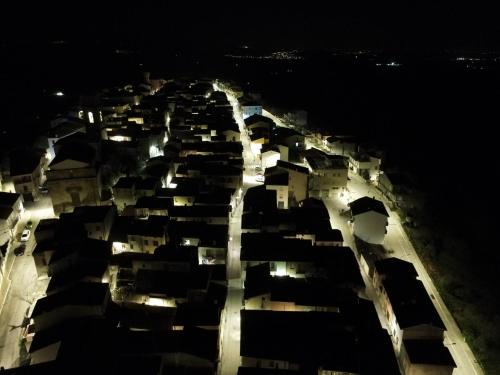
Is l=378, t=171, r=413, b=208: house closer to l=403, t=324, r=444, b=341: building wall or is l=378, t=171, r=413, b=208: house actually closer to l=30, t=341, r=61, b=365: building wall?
l=403, t=324, r=444, b=341: building wall

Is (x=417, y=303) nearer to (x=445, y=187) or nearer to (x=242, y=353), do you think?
(x=242, y=353)

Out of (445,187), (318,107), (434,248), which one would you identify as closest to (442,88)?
(318,107)

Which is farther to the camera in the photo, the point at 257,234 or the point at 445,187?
the point at 445,187

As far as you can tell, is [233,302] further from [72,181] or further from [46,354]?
[72,181]

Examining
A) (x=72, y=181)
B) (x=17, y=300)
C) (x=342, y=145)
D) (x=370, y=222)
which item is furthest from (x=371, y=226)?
(x=72, y=181)

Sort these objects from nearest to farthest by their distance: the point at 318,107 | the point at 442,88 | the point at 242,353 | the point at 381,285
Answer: the point at 242,353 < the point at 381,285 < the point at 318,107 < the point at 442,88

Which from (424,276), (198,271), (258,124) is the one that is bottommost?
(424,276)

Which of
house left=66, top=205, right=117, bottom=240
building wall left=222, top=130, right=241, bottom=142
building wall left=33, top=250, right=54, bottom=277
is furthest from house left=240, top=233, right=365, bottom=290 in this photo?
building wall left=222, top=130, right=241, bottom=142
